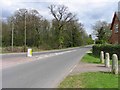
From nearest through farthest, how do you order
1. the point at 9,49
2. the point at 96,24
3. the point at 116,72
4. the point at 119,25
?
the point at 116,72 < the point at 119,25 < the point at 9,49 < the point at 96,24

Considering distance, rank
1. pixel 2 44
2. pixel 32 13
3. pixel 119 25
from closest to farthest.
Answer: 1. pixel 119 25
2. pixel 2 44
3. pixel 32 13

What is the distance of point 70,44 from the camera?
112 meters

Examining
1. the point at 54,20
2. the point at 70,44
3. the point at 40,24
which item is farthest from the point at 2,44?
the point at 70,44

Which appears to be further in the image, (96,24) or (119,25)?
(96,24)

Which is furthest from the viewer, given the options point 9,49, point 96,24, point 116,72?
point 96,24

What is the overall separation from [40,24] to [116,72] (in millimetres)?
67729

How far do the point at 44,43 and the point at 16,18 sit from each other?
11530 millimetres

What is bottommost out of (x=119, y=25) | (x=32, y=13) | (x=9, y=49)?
(x=9, y=49)

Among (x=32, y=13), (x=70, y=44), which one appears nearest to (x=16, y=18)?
(x=32, y=13)

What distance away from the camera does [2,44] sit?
7219 centimetres

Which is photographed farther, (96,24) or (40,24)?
(96,24)

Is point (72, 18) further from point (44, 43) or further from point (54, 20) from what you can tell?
point (44, 43)

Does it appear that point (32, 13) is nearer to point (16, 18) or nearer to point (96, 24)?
point (16, 18)

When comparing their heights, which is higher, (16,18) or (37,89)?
(16,18)
